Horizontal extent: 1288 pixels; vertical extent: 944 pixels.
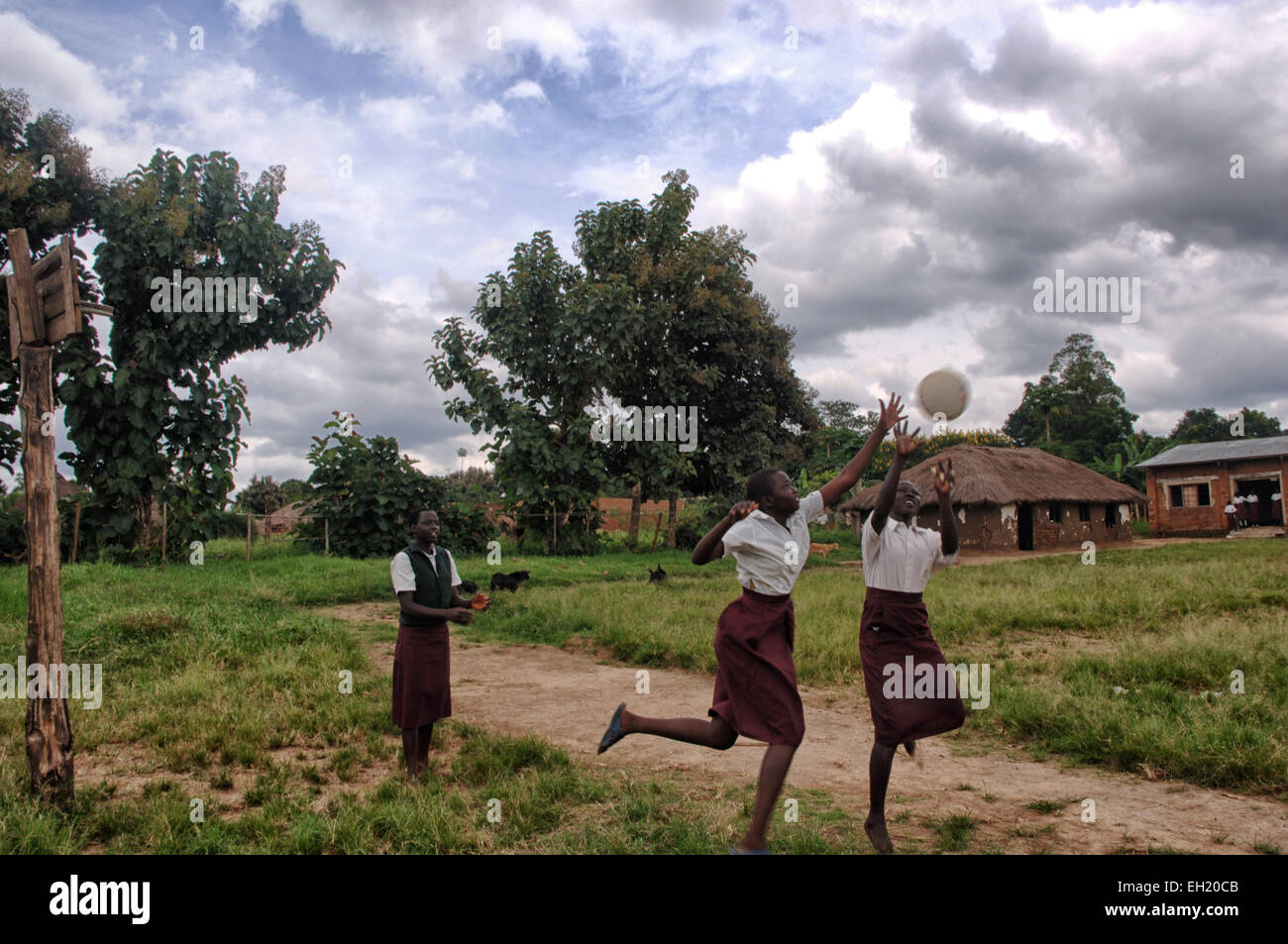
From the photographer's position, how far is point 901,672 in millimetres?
4262

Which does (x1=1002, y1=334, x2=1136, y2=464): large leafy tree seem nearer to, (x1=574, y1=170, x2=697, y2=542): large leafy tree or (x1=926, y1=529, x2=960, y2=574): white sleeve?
(x1=574, y1=170, x2=697, y2=542): large leafy tree

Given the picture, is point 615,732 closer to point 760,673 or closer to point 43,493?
point 760,673

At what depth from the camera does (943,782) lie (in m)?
5.27

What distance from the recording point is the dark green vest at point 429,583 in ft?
17.8

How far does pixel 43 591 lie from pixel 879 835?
4.83 m

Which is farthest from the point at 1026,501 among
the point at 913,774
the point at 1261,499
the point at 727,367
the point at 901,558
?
the point at 901,558

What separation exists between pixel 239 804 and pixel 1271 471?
34647 mm

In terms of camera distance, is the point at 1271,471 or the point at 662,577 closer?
the point at 662,577

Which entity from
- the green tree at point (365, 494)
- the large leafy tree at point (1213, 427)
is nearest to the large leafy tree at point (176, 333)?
the green tree at point (365, 494)

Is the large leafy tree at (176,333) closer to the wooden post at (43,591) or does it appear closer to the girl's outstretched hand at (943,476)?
the wooden post at (43,591)

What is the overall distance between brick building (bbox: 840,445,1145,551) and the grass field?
1339 cm

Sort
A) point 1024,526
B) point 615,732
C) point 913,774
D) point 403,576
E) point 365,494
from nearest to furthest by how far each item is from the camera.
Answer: point 615,732, point 403,576, point 913,774, point 365,494, point 1024,526
